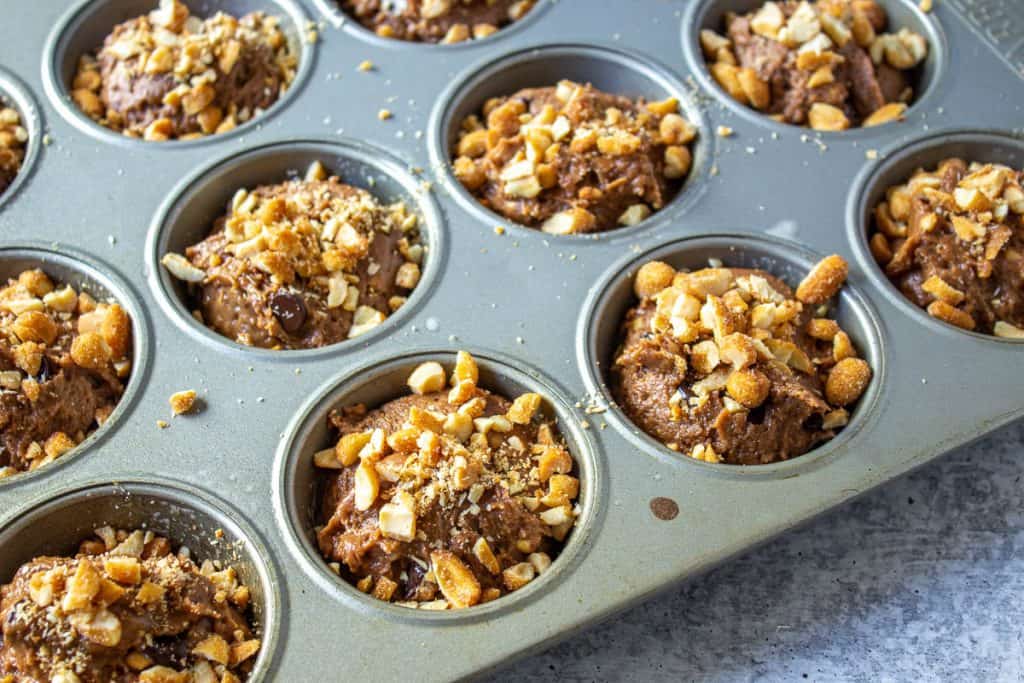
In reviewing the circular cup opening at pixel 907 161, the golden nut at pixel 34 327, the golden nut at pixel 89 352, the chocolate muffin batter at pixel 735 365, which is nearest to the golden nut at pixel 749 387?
the chocolate muffin batter at pixel 735 365

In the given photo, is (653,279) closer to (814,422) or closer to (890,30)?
(814,422)

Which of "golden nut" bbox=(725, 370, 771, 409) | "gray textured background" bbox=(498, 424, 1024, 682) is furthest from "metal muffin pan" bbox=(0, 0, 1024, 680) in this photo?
Result: "gray textured background" bbox=(498, 424, 1024, 682)

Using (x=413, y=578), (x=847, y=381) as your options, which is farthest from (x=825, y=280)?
(x=413, y=578)

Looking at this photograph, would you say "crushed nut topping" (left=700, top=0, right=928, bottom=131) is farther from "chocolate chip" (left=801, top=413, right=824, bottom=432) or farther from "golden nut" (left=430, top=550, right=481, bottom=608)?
"golden nut" (left=430, top=550, right=481, bottom=608)

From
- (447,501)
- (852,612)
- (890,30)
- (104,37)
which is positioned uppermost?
(104,37)

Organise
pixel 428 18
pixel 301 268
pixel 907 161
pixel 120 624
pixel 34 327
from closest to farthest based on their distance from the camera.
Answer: pixel 120 624 < pixel 34 327 < pixel 301 268 < pixel 907 161 < pixel 428 18

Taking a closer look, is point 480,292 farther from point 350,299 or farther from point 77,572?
point 77,572

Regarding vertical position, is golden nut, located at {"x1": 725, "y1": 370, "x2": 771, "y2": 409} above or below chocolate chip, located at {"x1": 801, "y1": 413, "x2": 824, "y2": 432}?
above
